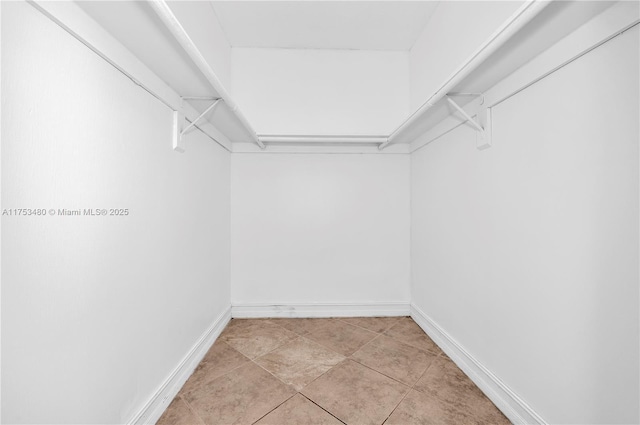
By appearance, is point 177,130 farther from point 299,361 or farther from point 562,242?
point 562,242

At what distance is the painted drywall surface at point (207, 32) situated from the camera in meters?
1.65

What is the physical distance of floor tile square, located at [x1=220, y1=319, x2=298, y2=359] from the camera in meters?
2.06

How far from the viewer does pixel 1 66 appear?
73 centimetres

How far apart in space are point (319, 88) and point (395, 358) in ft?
8.99

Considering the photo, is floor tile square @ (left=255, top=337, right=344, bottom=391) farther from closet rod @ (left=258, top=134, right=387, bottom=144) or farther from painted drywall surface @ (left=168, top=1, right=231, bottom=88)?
painted drywall surface @ (left=168, top=1, right=231, bottom=88)

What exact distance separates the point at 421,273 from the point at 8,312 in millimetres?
2730

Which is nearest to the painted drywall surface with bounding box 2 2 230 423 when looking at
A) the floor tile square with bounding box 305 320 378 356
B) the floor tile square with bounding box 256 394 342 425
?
the floor tile square with bounding box 256 394 342 425

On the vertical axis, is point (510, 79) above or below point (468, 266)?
above

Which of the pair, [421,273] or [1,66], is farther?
[421,273]

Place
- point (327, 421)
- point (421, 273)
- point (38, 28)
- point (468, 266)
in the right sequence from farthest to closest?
1. point (421, 273)
2. point (468, 266)
3. point (327, 421)
4. point (38, 28)

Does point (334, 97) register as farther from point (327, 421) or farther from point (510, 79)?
point (327, 421)

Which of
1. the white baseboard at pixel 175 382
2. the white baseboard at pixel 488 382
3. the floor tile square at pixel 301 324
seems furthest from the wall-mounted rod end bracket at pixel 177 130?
the white baseboard at pixel 488 382

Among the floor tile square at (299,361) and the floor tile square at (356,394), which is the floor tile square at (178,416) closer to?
the floor tile square at (299,361)

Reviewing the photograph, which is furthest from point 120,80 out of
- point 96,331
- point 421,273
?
point 421,273
